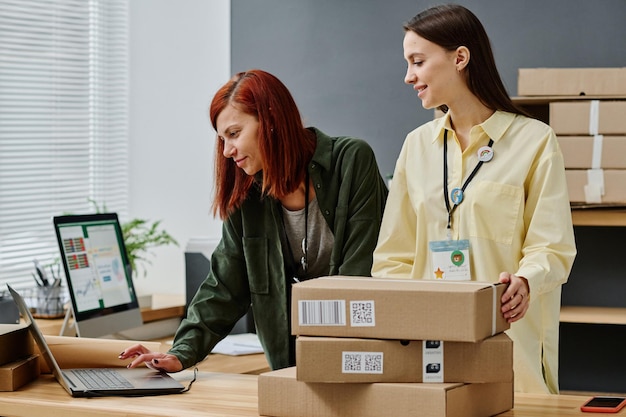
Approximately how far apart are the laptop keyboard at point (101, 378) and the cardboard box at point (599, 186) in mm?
1988

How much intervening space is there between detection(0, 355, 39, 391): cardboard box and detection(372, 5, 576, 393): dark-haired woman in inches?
32.8

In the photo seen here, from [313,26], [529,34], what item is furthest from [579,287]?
[313,26]

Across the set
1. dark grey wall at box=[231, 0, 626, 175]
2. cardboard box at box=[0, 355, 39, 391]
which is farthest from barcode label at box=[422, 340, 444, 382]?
dark grey wall at box=[231, 0, 626, 175]

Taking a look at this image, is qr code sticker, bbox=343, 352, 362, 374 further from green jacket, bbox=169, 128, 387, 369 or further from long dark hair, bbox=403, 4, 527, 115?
long dark hair, bbox=403, 4, 527, 115

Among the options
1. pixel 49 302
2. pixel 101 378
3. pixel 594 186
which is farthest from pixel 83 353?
pixel 594 186

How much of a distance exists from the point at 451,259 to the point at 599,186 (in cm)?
156

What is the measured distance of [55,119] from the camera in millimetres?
4426

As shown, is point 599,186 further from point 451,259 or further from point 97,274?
point 97,274

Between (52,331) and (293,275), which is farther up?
(293,275)

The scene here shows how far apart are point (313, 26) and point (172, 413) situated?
2.88 m

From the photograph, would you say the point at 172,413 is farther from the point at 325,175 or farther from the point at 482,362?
the point at 325,175

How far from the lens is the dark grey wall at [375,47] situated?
13.0ft

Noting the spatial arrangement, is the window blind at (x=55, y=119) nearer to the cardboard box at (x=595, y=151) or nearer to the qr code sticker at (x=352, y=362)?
the cardboard box at (x=595, y=151)

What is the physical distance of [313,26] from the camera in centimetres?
441
